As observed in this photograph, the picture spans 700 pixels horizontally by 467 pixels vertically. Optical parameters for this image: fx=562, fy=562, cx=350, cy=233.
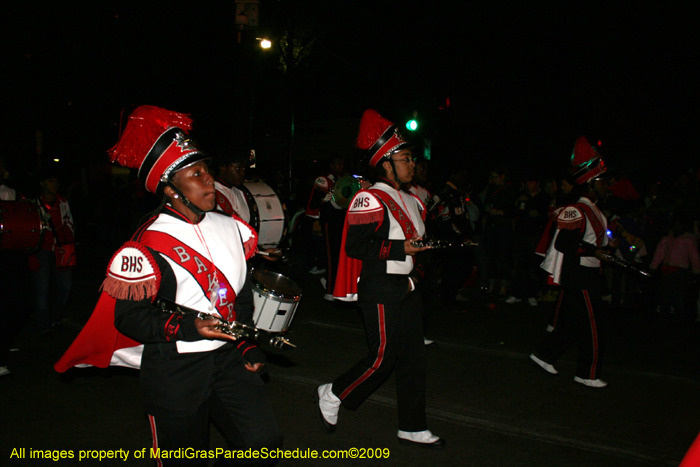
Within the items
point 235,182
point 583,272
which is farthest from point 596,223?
point 235,182

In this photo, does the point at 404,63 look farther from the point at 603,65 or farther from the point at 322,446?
the point at 322,446

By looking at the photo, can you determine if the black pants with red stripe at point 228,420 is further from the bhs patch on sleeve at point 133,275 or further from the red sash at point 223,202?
the red sash at point 223,202

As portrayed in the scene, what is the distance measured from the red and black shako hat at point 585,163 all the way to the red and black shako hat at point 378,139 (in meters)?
2.31

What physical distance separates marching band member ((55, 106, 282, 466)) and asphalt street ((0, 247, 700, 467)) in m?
0.51

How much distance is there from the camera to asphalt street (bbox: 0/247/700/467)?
407cm

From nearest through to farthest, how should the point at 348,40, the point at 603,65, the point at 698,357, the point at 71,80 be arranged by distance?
the point at 698,357, the point at 603,65, the point at 348,40, the point at 71,80

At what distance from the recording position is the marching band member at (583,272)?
5258mm

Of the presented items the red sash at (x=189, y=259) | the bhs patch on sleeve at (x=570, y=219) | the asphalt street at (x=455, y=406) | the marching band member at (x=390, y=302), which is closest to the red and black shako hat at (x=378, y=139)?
the marching band member at (x=390, y=302)

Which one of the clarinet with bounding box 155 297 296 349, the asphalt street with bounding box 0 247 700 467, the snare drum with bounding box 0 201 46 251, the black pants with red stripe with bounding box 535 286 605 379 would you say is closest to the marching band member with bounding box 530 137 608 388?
the black pants with red stripe with bounding box 535 286 605 379

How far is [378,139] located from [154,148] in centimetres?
195

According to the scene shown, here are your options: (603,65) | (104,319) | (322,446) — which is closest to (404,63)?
(603,65)

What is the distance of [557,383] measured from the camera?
18.2ft

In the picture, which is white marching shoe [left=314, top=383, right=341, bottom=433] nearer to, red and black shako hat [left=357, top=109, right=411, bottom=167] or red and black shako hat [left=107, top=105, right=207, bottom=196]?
red and black shako hat [left=357, top=109, right=411, bottom=167]

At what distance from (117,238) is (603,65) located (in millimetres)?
14460
